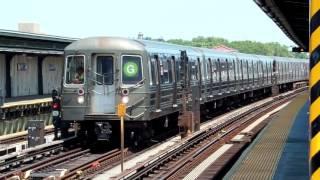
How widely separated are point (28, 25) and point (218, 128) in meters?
14.5

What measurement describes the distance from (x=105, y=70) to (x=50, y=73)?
10982 mm

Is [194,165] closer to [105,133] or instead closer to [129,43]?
[105,133]

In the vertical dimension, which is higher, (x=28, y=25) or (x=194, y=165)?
(x=28, y=25)

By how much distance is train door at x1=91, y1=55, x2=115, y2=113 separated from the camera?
49.8 feet

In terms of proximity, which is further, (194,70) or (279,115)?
(194,70)

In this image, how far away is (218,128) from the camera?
72.1ft

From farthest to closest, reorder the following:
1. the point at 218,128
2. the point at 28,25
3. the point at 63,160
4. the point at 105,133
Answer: the point at 28,25 → the point at 218,128 → the point at 105,133 → the point at 63,160

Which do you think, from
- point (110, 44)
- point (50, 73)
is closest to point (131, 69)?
point (110, 44)

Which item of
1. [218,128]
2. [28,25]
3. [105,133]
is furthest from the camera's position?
[28,25]

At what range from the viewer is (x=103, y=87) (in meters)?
15.3

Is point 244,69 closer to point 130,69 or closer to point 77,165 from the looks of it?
point 130,69

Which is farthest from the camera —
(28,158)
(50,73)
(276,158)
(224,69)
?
(224,69)

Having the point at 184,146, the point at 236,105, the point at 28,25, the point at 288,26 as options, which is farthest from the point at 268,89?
the point at 184,146

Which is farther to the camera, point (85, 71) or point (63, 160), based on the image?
point (85, 71)
